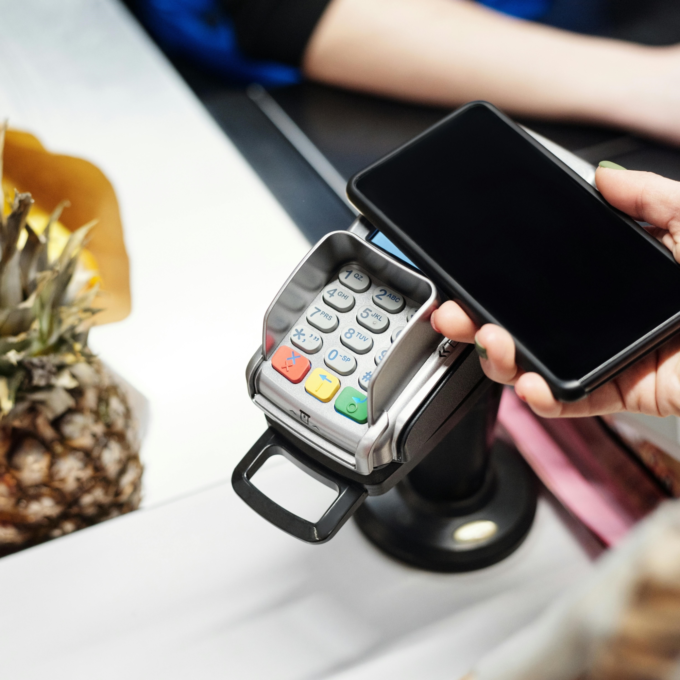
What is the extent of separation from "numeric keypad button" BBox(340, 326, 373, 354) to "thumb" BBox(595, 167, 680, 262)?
0.61ft

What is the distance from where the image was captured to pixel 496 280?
40 centimetres

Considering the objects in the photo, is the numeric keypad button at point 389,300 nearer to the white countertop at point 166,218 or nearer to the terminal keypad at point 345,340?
the terminal keypad at point 345,340

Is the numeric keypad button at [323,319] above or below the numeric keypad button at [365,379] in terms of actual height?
above

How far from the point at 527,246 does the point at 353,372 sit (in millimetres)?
136

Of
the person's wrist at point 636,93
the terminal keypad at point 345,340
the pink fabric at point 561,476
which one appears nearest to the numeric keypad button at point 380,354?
the terminal keypad at point 345,340

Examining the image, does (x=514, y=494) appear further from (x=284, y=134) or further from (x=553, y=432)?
(x=284, y=134)

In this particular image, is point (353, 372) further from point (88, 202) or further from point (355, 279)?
point (88, 202)

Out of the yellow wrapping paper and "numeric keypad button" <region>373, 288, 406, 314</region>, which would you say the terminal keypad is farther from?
the yellow wrapping paper

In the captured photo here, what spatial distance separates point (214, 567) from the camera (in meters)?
0.56

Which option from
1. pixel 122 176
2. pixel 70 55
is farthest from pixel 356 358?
pixel 70 55

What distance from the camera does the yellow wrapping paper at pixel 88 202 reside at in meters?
0.63

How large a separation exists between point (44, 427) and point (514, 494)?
0.39 meters

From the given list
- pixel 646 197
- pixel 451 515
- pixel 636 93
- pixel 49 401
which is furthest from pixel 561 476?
pixel 636 93

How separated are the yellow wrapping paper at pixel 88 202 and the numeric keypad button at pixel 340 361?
1.10ft
